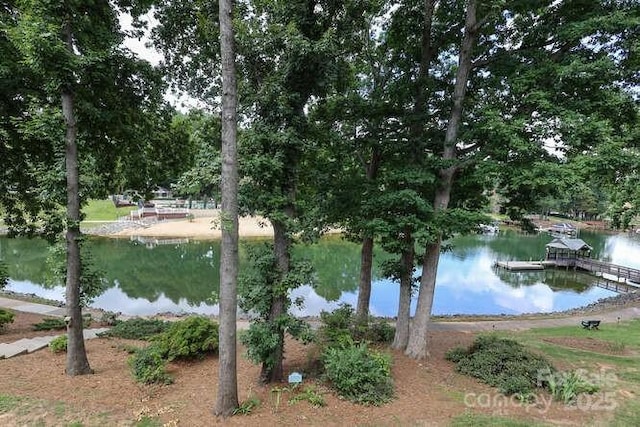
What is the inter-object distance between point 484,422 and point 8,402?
6934 mm

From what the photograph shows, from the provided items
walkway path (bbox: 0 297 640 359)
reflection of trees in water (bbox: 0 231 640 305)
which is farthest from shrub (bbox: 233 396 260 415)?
reflection of trees in water (bbox: 0 231 640 305)

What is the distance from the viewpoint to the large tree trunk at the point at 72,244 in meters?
6.88

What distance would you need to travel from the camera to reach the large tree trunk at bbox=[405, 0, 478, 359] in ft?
25.7

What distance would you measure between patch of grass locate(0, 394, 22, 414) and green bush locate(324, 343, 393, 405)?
15.2ft

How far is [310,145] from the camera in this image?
263 inches

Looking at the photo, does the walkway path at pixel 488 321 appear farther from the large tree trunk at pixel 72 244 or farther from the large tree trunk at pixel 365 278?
the large tree trunk at pixel 72 244

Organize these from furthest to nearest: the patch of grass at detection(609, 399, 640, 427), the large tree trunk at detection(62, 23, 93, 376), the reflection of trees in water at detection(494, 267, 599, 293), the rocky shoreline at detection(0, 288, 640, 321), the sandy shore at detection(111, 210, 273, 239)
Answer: the sandy shore at detection(111, 210, 273, 239) < the reflection of trees in water at detection(494, 267, 599, 293) < the rocky shoreline at detection(0, 288, 640, 321) < the large tree trunk at detection(62, 23, 93, 376) < the patch of grass at detection(609, 399, 640, 427)

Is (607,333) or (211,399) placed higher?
(211,399)

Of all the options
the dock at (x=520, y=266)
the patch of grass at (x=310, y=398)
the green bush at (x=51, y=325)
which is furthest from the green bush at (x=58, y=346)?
the dock at (x=520, y=266)

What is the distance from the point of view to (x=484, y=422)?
5535mm

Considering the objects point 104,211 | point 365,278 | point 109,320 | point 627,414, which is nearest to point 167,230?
point 104,211

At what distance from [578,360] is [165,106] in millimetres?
11155

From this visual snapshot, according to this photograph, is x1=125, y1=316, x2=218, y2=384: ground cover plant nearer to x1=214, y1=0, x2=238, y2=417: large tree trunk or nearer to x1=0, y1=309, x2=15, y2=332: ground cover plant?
x1=214, y1=0, x2=238, y2=417: large tree trunk

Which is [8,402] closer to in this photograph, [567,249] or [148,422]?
[148,422]
